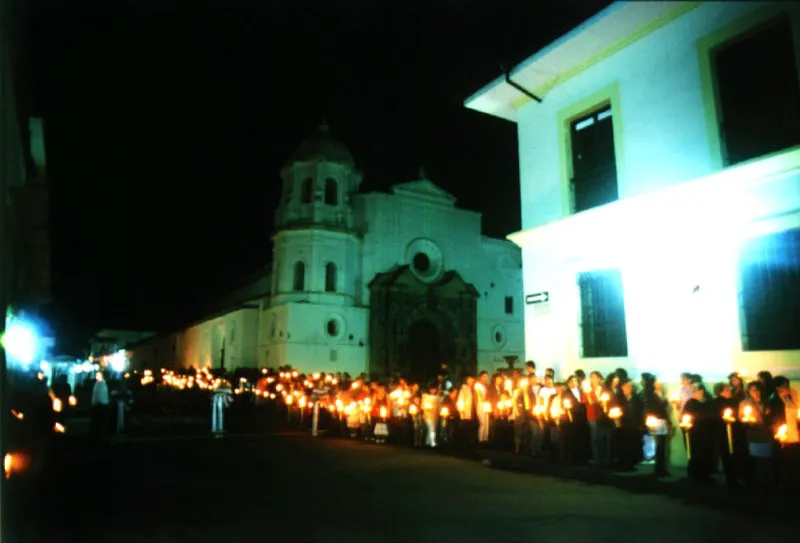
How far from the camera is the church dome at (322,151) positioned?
3416 centimetres

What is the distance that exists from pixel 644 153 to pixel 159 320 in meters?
80.6

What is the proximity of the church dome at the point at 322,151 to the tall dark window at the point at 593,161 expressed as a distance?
22.5 metres

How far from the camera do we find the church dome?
3416 centimetres

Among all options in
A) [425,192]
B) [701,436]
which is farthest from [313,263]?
[701,436]

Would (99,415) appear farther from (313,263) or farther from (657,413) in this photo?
(313,263)

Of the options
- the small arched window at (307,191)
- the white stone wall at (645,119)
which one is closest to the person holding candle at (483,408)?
the white stone wall at (645,119)

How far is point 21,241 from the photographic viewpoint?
739 inches

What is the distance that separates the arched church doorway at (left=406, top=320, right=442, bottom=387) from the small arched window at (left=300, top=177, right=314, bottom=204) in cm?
968

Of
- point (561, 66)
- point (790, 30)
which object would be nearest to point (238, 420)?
point (561, 66)

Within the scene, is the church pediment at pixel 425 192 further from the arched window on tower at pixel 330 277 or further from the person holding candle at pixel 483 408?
the person holding candle at pixel 483 408

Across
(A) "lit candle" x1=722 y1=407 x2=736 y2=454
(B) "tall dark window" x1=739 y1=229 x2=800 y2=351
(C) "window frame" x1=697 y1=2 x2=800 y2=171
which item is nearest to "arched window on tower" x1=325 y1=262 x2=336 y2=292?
(C) "window frame" x1=697 y1=2 x2=800 y2=171

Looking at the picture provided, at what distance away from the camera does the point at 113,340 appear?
82.8 m

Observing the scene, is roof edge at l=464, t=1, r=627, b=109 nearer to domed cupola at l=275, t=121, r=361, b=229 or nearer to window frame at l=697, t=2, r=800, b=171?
window frame at l=697, t=2, r=800, b=171

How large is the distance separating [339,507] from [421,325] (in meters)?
28.1
